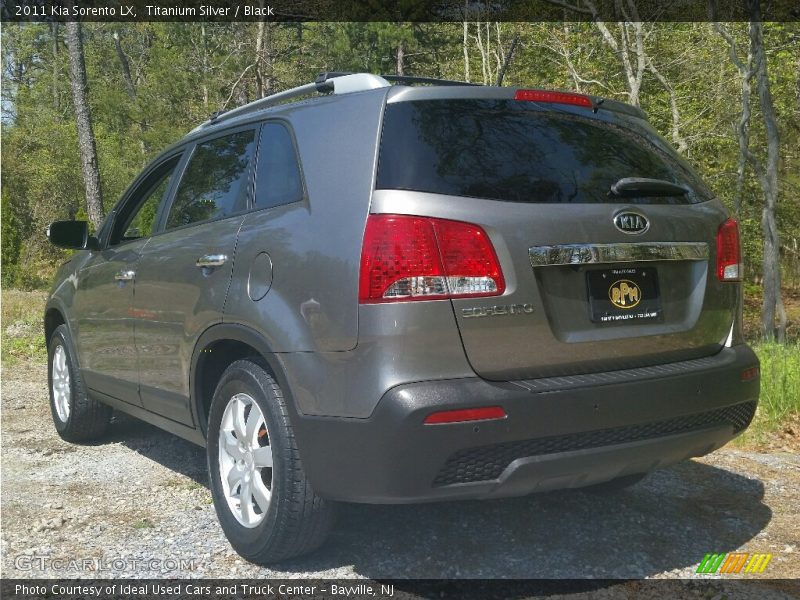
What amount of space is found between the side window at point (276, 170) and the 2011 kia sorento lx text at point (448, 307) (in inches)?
0.6

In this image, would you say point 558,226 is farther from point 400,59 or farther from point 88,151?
point 400,59

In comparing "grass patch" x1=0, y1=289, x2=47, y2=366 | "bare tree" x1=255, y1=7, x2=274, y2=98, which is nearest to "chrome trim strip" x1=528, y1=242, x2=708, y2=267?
"grass patch" x1=0, y1=289, x2=47, y2=366

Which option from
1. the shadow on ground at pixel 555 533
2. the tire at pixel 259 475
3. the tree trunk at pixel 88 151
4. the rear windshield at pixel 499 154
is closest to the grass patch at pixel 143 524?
the tire at pixel 259 475

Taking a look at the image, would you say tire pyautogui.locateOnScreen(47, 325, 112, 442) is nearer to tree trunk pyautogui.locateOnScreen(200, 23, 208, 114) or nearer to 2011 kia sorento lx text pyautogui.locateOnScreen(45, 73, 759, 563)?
2011 kia sorento lx text pyautogui.locateOnScreen(45, 73, 759, 563)

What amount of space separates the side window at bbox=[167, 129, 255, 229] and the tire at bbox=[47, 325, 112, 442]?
175 centimetres

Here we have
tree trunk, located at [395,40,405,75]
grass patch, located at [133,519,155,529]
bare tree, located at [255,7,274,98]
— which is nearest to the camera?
grass patch, located at [133,519,155,529]

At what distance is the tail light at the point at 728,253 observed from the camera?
3.57 meters

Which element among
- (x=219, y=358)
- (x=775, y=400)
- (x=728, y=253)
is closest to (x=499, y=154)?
(x=728, y=253)

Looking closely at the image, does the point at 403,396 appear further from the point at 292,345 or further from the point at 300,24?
the point at 300,24

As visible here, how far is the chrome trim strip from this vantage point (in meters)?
3.05

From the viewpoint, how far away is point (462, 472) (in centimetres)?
294

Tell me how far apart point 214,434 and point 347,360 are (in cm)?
114

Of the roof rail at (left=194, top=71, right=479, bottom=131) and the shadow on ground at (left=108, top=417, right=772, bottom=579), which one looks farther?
the shadow on ground at (left=108, top=417, right=772, bottom=579)

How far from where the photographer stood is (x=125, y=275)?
4777mm
